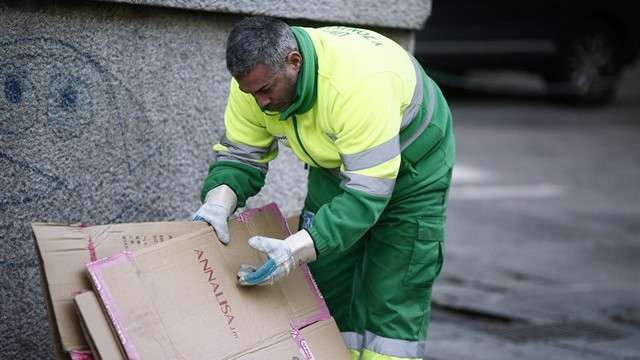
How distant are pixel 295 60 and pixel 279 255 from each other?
0.53 metres

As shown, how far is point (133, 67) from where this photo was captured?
3.70 m

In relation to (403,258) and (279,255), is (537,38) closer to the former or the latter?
(403,258)

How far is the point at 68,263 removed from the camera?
284 centimetres

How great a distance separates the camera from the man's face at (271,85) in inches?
111

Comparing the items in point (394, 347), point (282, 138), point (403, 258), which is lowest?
point (394, 347)

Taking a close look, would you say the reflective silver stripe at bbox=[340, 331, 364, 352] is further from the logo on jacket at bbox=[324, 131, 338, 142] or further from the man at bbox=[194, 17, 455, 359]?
the logo on jacket at bbox=[324, 131, 338, 142]

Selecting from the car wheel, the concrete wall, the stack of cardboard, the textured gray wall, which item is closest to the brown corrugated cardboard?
the stack of cardboard

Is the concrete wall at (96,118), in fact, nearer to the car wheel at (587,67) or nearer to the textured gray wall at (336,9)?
the textured gray wall at (336,9)

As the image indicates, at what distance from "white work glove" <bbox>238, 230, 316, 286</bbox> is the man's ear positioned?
17.8 inches

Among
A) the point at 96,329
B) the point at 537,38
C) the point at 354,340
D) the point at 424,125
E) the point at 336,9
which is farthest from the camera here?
the point at 537,38

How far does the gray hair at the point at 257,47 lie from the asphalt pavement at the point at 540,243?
208cm

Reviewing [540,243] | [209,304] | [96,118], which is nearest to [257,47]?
Answer: [209,304]

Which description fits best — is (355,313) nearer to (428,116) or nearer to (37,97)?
(428,116)

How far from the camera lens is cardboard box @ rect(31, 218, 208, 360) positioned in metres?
2.78
